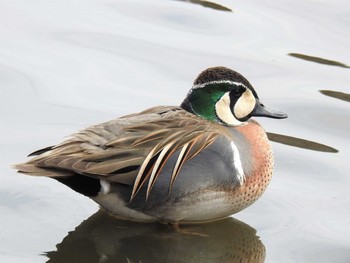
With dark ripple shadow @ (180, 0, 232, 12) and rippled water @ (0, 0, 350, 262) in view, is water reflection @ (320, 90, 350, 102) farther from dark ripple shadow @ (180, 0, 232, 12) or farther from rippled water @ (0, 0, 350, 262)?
dark ripple shadow @ (180, 0, 232, 12)

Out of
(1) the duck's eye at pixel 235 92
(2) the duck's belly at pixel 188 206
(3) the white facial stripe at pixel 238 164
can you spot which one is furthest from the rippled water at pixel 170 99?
(1) the duck's eye at pixel 235 92

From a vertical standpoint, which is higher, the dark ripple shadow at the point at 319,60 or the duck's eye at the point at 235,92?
the duck's eye at the point at 235,92

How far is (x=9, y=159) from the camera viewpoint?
318 inches

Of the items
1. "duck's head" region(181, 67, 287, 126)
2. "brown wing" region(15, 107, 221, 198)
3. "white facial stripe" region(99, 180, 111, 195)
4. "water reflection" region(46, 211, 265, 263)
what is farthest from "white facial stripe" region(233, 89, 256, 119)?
"white facial stripe" region(99, 180, 111, 195)

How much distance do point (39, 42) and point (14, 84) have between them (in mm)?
1056

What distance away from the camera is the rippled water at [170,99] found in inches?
283

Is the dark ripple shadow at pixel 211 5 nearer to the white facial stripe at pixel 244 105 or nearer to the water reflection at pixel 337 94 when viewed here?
the water reflection at pixel 337 94

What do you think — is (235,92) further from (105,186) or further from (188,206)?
(105,186)

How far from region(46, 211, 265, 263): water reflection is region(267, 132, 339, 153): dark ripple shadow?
1.41 meters

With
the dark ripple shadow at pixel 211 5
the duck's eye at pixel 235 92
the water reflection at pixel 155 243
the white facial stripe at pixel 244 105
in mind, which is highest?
the duck's eye at pixel 235 92

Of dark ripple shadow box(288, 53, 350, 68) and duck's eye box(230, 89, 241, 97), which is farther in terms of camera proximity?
dark ripple shadow box(288, 53, 350, 68)

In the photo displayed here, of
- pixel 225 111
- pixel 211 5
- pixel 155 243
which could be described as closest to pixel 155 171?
pixel 155 243

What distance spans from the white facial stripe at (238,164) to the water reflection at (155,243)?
395 millimetres

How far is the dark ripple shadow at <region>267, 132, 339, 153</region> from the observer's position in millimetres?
8805
